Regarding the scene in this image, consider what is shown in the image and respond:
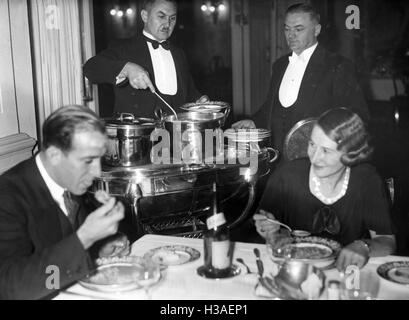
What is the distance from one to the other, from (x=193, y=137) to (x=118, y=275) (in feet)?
3.39

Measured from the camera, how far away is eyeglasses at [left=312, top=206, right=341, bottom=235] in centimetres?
220

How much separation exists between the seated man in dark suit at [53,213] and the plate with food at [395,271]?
812 mm

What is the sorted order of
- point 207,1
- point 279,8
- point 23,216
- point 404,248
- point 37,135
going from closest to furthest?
point 23,216, point 37,135, point 404,248, point 279,8, point 207,1

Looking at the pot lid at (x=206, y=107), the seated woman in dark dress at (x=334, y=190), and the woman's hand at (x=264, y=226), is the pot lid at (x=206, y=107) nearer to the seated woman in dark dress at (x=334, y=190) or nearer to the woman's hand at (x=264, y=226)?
the seated woman in dark dress at (x=334, y=190)

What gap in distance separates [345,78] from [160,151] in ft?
4.90

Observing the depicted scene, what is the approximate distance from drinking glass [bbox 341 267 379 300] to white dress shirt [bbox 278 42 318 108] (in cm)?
217

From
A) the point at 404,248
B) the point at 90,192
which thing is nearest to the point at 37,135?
the point at 90,192

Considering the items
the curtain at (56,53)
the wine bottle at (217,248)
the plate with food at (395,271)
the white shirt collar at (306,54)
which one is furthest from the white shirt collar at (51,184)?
the white shirt collar at (306,54)

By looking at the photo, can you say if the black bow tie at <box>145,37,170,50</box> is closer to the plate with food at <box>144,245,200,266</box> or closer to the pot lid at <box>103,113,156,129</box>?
the pot lid at <box>103,113,156,129</box>

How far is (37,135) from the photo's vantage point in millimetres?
3229

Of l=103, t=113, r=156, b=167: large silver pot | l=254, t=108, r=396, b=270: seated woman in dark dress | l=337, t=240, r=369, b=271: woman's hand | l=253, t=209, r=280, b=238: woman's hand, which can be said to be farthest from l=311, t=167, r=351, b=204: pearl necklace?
l=103, t=113, r=156, b=167: large silver pot
